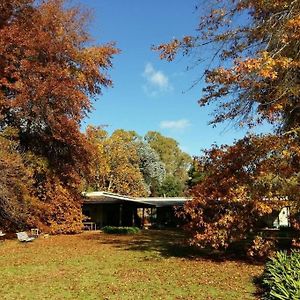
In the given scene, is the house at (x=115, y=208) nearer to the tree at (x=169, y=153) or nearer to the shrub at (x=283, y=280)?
the shrub at (x=283, y=280)

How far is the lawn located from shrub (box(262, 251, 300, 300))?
0.68 meters

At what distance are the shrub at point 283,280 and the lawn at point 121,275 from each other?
2.23 feet

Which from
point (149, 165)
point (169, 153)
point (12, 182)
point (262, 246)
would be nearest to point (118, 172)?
point (149, 165)

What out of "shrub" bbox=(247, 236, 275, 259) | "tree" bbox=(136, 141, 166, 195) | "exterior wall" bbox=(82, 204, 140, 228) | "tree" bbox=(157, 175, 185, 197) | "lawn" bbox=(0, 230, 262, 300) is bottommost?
"lawn" bbox=(0, 230, 262, 300)

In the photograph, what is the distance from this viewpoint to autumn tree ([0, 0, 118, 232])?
23.9 metres

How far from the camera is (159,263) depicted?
1534 centimetres

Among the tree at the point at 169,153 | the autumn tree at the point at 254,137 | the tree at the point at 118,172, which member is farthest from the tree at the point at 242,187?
the tree at the point at 169,153

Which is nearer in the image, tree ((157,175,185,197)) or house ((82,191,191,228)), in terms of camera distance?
house ((82,191,191,228))

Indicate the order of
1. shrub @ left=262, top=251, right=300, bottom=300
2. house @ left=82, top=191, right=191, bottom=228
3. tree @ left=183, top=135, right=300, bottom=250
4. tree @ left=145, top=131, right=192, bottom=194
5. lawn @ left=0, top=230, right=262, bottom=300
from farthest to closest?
1. tree @ left=145, top=131, right=192, bottom=194
2. house @ left=82, top=191, right=191, bottom=228
3. tree @ left=183, top=135, right=300, bottom=250
4. lawn @ left=0, top=230, right=262, bottom=300
5. shrub @ left=262, top=251, right=300, bottom=300

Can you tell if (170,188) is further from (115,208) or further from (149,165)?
(115,208)

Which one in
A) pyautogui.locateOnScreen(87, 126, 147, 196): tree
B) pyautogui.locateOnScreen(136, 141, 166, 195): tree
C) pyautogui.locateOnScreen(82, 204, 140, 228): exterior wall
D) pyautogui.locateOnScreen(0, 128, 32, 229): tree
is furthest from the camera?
pyautogui.locateOnScreen(136, 141, 166, 195): tree

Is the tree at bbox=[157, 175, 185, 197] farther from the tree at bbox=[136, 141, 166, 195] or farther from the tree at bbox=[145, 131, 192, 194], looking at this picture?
the tree at bbox=[145, 131, 192, 194]


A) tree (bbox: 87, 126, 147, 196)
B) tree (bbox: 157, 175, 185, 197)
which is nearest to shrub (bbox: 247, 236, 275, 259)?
tree (bbox: 87, 126, 147, 196)

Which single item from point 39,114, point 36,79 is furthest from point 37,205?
point 36,79
